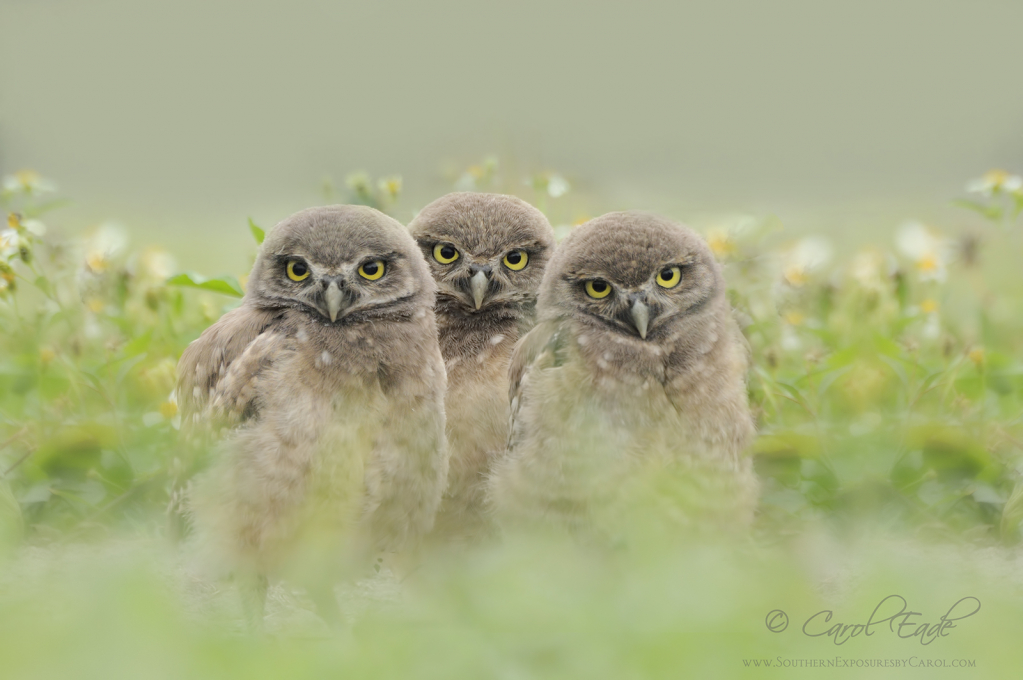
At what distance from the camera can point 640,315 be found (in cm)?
286

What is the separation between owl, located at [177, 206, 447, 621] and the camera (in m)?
2.76

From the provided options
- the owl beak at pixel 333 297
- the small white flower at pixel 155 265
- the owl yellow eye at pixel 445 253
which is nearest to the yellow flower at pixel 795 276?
the owl yellow eye at pixel 445 253

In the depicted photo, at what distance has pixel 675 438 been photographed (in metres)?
2.86

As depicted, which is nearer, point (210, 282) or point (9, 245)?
point (210, 282)

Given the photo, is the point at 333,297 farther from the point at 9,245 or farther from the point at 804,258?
the point at 804,258

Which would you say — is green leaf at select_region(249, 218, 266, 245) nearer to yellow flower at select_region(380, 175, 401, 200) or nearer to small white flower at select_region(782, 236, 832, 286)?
yellow flower at select_region(380, 175, 401, 200)

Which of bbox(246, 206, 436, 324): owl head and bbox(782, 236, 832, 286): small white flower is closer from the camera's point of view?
bbox(246, 206, 436, 324): owl head

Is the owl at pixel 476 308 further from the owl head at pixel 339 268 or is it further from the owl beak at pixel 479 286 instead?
the owl head at pixel 339 268

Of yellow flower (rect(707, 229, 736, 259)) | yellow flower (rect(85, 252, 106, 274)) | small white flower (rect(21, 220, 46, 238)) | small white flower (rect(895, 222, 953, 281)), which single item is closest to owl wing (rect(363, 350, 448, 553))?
yellow flower (rect(707, 229, 736, 259))

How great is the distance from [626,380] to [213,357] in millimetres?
1367

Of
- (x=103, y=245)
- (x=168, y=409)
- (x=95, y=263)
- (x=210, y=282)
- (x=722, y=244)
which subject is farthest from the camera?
(x=103, y=245)

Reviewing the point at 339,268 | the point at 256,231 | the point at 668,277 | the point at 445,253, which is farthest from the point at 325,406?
the point at 256,231

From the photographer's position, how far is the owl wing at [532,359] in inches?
119

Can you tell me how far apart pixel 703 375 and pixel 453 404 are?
3.04 feet
